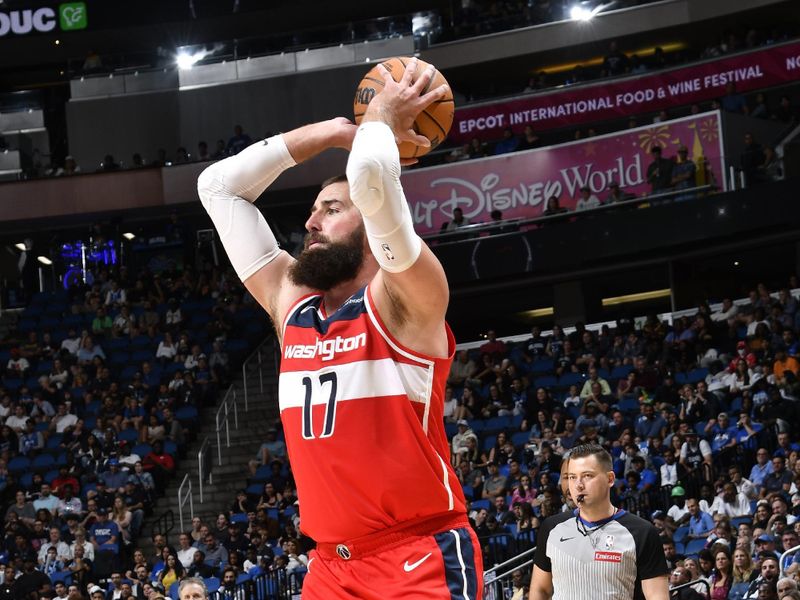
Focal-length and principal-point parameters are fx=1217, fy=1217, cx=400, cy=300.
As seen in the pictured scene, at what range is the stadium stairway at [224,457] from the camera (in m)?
20.9

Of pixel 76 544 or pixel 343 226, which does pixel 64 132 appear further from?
pixel 343 226

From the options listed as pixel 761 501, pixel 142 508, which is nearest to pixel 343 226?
pixel 761 501

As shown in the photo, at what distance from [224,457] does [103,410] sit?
2.40 meters

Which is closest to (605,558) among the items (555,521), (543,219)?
(555,521)

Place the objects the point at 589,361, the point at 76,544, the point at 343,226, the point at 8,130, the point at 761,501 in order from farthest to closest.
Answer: the point at 8,130
the point at 589,361
the point at 76,544
the point at 761,501
the point at 343,226

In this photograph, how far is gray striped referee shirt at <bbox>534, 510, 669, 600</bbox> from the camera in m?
6.04

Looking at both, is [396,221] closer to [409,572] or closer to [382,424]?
[382,424]

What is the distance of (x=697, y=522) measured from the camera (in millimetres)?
13859

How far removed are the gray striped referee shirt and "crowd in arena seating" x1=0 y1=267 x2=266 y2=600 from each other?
33.7 ft

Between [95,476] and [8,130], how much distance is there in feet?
44.3

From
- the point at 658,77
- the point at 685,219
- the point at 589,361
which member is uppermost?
the point at 658,77

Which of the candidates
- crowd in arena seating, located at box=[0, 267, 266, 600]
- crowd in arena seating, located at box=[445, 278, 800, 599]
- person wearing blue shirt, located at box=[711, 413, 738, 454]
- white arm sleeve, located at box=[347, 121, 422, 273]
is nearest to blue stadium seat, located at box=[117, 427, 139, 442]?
crowd in arena seating, located at box=[0, 267, 266, 600]

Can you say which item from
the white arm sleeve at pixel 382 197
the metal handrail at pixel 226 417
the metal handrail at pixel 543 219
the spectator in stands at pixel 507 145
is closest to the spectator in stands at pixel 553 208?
the metal handrail at pixel 543 219

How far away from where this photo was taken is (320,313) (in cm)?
380
